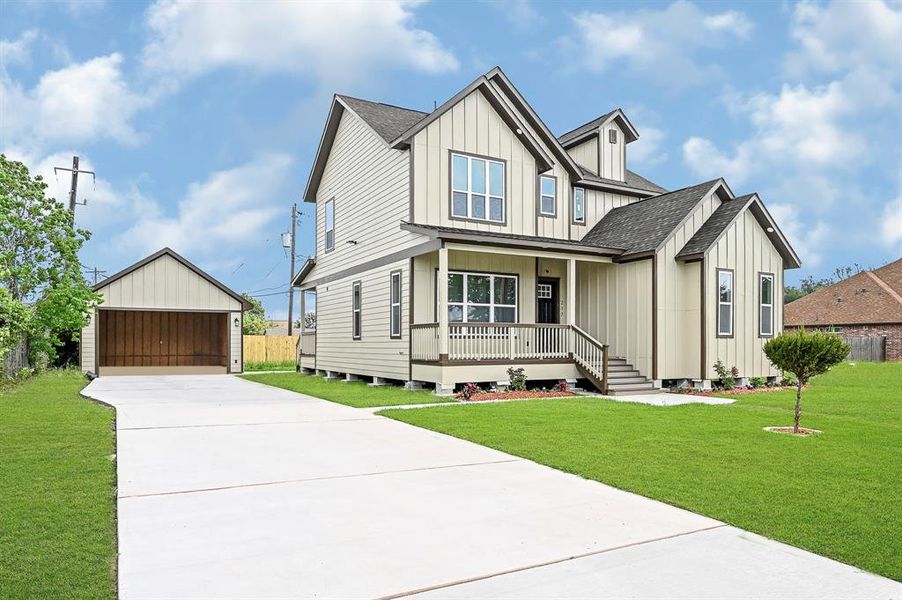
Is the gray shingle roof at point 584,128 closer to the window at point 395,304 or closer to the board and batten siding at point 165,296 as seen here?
the window at point 395,304

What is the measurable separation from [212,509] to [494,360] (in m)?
10.4

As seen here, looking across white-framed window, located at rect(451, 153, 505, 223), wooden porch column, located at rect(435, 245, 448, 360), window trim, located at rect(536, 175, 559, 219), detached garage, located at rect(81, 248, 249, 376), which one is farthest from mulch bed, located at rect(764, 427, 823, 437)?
detached garage, located at rect(81, 248, 249, 376)

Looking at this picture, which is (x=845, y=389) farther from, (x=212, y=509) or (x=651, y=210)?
(x=212, y=509)

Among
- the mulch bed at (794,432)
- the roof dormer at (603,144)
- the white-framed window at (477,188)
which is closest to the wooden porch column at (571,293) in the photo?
the white-framed window at (477,188)

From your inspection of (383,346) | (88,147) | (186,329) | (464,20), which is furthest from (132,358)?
(464,20)

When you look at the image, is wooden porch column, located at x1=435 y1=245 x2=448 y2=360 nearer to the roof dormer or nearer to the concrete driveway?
the concrete driveway

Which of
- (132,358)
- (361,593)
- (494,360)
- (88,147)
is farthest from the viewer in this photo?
(88,147)

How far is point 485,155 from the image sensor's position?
17.1 meters

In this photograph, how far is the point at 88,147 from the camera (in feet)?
97.7

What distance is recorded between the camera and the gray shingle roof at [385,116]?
1773 centimetres

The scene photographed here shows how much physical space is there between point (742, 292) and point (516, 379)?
21.7ft

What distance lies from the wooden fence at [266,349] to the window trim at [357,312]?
39.8 ft

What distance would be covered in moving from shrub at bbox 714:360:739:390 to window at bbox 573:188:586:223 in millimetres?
5676

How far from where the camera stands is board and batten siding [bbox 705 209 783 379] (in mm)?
16594
